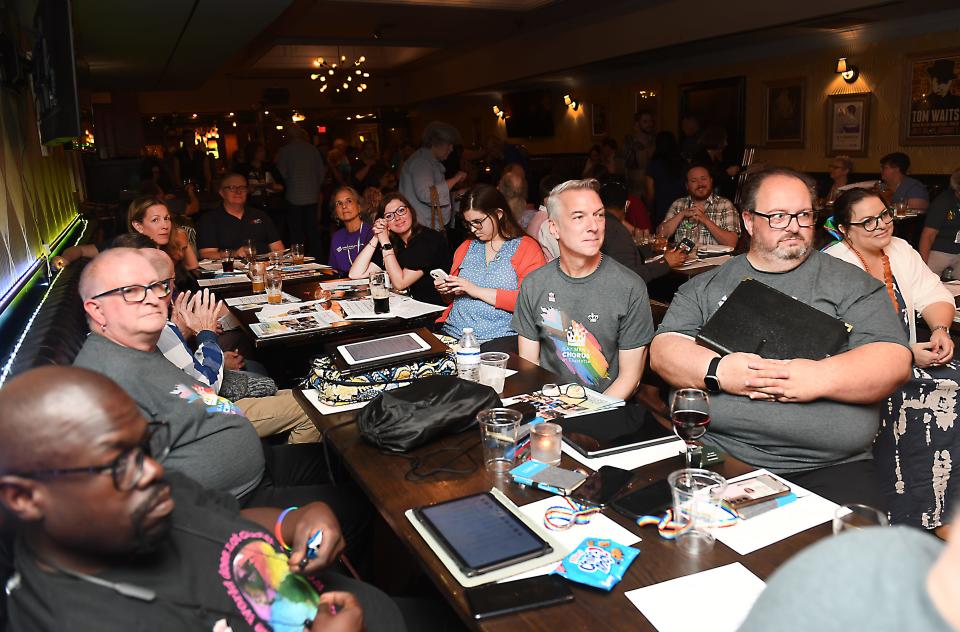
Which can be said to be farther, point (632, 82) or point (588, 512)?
point (632, 82)

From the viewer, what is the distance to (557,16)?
33.8 ft

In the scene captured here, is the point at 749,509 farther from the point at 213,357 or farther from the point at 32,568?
the point at 213,357

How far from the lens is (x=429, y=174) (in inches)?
285

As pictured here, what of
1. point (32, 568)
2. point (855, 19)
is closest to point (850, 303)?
point (32, 568)

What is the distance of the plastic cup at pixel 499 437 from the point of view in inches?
71.6

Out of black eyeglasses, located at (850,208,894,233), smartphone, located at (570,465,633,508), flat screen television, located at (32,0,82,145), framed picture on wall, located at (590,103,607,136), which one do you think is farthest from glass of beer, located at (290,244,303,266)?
framed picture on wall, located at (590,103,607,136)

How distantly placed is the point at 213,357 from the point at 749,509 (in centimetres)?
215

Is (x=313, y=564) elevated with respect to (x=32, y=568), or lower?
lower

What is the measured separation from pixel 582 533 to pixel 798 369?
1.00 m

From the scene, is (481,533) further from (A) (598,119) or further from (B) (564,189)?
(A) (598,119)

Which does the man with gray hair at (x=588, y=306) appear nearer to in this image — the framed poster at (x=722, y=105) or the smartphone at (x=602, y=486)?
the smartphone at (x=602, y=486)

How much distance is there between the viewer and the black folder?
2.20 meters

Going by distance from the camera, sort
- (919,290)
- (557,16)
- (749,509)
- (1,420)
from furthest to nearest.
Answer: (557,16), (919,290), (749,509), (1,420)

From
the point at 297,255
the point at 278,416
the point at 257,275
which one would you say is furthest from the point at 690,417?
the point at 297,255
